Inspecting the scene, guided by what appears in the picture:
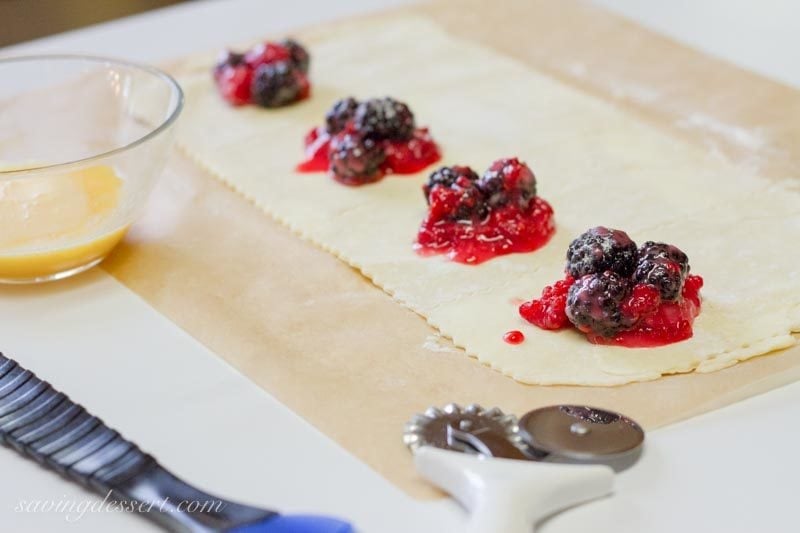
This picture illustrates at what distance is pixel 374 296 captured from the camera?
6.13 ft

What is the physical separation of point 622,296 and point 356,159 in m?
0.75

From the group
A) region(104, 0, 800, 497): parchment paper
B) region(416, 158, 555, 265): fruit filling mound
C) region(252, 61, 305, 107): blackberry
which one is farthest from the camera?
region(252, 61, 305, 107): blackberry

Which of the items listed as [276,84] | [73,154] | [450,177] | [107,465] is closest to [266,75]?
[276,84]

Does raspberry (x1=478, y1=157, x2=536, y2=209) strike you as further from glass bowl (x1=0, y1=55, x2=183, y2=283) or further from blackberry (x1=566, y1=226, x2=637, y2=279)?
glass bowl (x1=0, y1=55, x2=183, y2=283)

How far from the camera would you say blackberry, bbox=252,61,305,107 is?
256 centimetres

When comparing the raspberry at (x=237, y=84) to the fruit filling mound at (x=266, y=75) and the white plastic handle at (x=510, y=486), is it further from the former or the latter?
the white plastic handle at (x=510, y=486)

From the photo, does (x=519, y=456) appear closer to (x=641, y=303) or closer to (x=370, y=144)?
(x=641, y=303)

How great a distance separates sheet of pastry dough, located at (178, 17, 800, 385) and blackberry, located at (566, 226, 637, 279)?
111 millimetres

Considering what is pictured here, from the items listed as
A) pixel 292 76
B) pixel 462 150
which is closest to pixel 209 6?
pixel 292 76

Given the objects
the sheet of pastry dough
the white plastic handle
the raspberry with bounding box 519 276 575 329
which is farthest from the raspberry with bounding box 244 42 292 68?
the white plastic handle

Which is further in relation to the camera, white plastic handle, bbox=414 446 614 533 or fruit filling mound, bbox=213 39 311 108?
fruit filling mound, bbox=213 39 311 108

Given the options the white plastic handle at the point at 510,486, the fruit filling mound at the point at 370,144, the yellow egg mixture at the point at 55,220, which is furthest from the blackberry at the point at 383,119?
the white plastic handle at the point at 510,486

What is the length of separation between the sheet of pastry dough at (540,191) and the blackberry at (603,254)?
11cm

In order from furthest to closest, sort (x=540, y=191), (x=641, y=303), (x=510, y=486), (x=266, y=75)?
(x=266, y=75)
(x=540, y=191)
(x=641, y=303)
(x=510, y=486)
